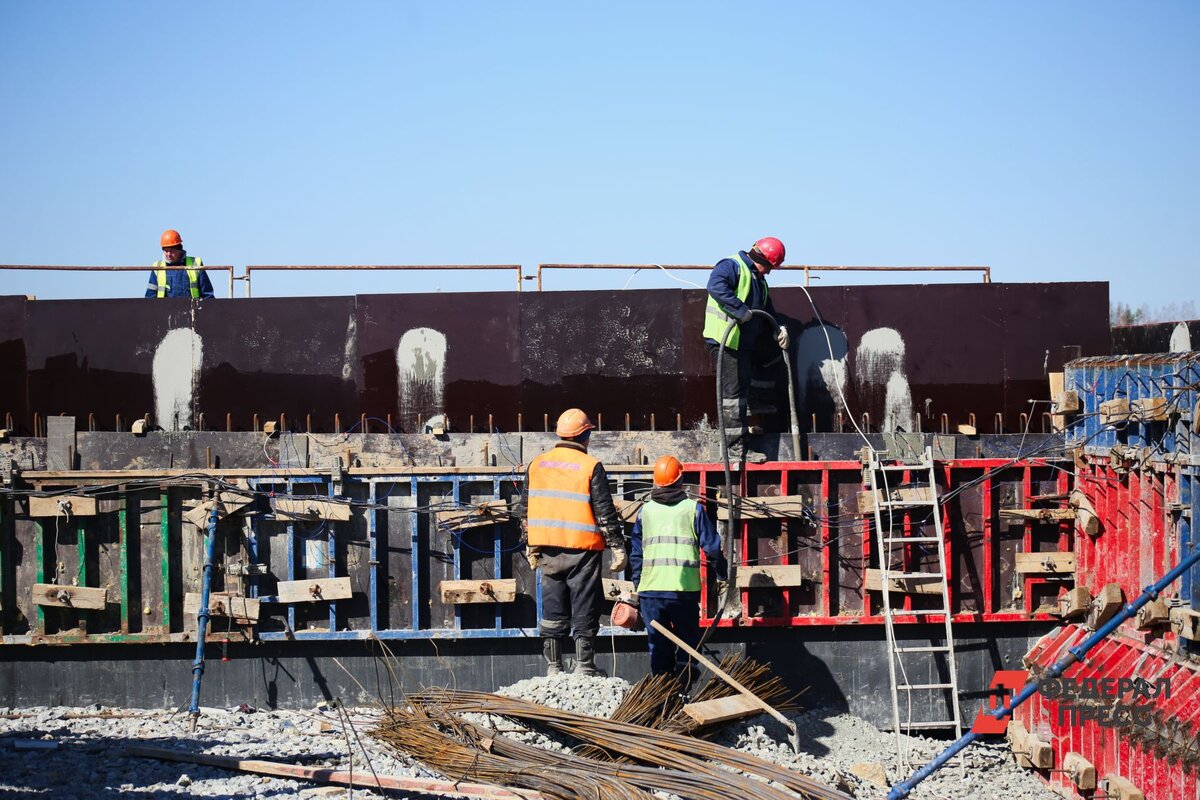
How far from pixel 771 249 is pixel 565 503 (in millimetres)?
3433

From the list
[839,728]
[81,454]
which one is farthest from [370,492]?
[839,728]

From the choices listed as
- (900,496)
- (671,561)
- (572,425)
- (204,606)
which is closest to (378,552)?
(204,606)

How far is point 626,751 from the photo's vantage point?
8656mm

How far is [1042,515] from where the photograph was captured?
11.0 metres

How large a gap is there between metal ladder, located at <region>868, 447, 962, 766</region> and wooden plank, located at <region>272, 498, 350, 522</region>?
4987 mm

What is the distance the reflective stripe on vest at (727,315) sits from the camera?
1122 cm

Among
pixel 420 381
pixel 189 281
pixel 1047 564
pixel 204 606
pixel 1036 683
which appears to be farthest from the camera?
pixel 189 281

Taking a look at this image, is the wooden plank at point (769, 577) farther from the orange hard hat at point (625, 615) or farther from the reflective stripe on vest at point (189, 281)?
the reflective stripe on vest at point (189, 281)

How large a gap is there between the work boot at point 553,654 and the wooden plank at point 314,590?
2.03 m

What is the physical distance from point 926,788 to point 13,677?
8548mm

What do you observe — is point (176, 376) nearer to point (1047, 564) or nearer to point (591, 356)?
point (591, 356)

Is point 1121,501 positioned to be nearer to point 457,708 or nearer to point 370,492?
point 457,708

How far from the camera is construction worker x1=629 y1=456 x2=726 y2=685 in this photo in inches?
388

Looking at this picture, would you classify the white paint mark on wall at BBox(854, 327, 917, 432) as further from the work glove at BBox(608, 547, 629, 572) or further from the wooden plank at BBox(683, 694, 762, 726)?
the wooden plank at BBox(683, 694, 762, 726)
